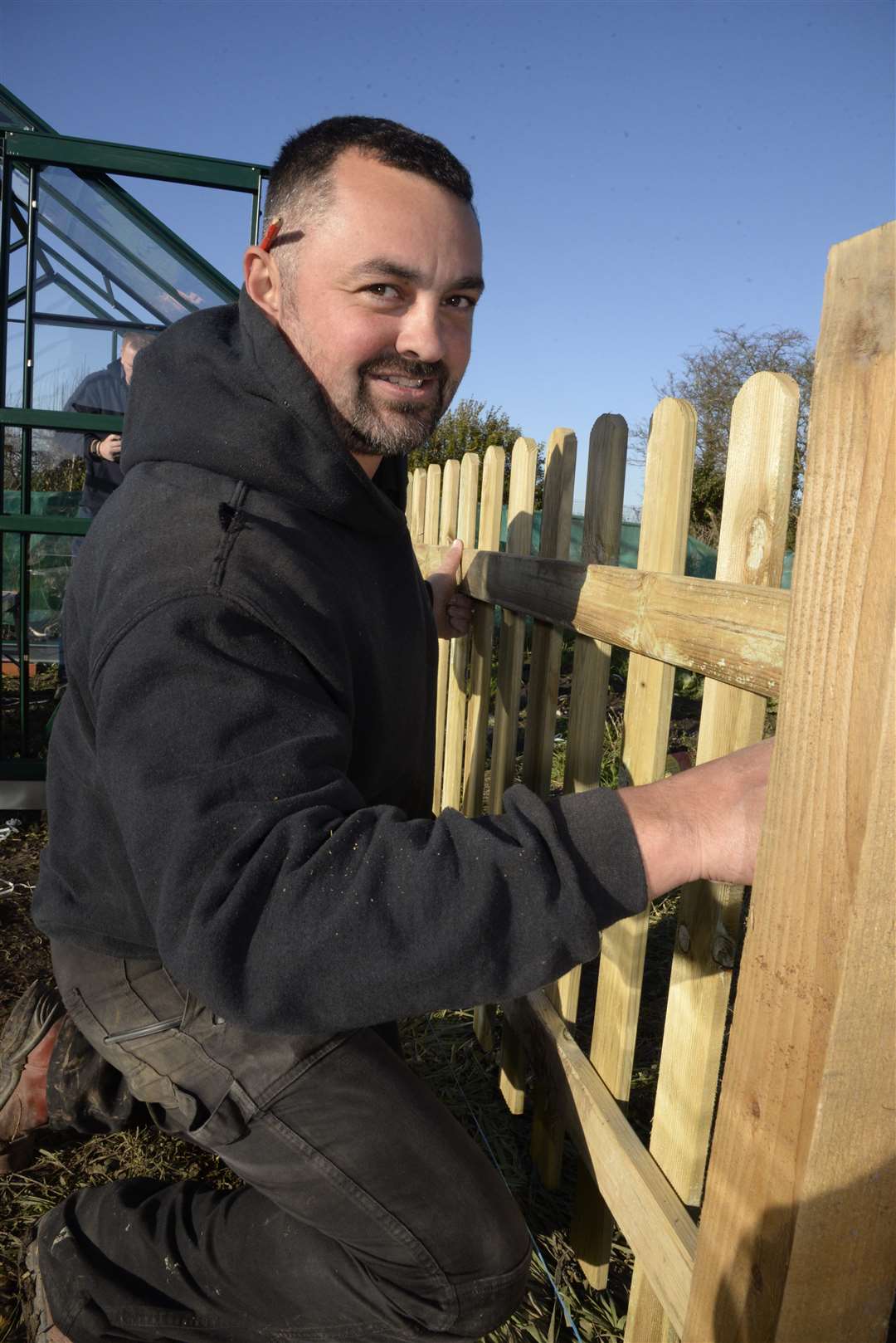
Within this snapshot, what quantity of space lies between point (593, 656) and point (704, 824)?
1.07 m

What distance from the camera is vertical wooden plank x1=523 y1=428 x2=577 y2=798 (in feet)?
7.91

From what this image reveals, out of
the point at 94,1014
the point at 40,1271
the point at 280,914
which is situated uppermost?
the point at 280,914

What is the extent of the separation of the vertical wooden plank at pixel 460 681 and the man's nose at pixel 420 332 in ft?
4.77

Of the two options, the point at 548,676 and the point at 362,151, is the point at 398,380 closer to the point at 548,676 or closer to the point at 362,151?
the point at 362,151

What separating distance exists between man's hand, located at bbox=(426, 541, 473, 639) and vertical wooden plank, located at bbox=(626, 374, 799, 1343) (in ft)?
5.02

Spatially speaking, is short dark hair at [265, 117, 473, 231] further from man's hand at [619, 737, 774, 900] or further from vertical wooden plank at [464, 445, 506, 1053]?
man's hand at [619, 737, 774, 900]

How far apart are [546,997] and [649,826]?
1.46 m

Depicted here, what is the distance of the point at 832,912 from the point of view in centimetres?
90

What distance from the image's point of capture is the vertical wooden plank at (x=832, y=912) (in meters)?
0.85

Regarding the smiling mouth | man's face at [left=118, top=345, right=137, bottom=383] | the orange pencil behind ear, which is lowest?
the smiling mouth

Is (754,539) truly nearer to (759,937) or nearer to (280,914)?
(759,937)

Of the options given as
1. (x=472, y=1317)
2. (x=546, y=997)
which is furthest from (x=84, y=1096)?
(x=546, y=997)

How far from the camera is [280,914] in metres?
1.11

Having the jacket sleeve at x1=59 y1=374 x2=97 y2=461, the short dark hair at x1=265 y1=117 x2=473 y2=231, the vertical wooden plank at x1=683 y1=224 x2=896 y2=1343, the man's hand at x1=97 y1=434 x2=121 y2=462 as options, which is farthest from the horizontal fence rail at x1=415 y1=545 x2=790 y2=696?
the jacket sleeve at x1=59 y1=374 x2=97 y2=461
